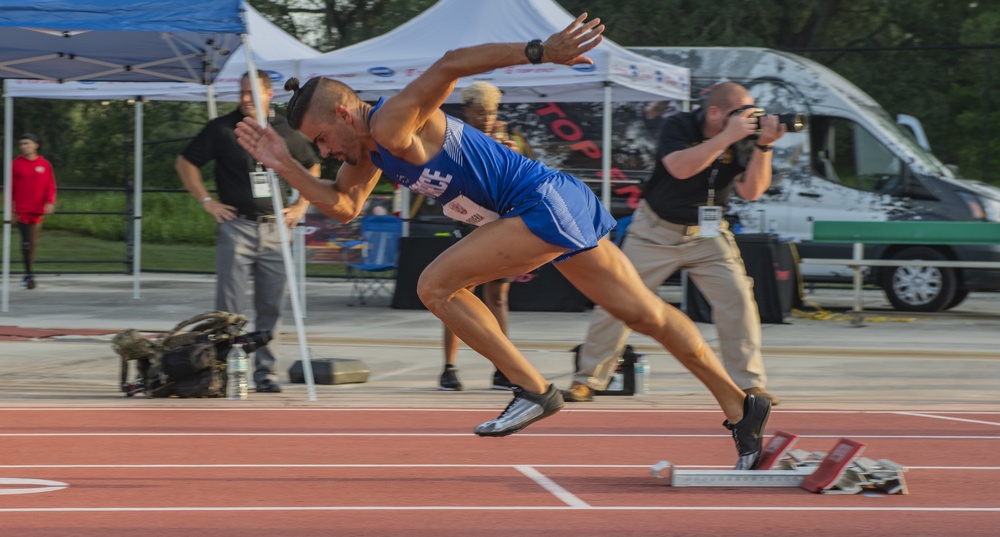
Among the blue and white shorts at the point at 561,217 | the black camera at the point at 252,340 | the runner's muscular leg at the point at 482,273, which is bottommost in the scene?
the black camera at the point at 252,340

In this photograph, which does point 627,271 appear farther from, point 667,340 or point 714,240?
point 714,240

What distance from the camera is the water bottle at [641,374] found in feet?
30.0

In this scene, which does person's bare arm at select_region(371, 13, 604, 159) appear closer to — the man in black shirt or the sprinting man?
the sprinting man

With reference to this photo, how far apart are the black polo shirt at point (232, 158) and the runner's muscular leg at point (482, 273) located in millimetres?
3581

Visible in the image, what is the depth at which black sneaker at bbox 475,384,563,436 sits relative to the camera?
577 cm

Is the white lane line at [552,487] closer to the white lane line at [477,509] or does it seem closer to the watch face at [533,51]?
the white lane line at [477,509]

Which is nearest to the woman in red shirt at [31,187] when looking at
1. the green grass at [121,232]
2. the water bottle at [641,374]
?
the green grass at [121,232]

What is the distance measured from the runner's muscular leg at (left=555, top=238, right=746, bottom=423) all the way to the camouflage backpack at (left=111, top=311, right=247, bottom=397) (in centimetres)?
372

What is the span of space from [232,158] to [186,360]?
131 centimetres

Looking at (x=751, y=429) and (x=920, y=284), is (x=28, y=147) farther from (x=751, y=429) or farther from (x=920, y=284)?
(x=751, y=429)

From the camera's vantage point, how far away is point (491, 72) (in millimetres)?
13492

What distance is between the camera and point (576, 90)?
15312 millimetres

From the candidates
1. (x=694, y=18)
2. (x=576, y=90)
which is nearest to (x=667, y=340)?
(x=576, y=90)

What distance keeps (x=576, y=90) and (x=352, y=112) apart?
989cm
